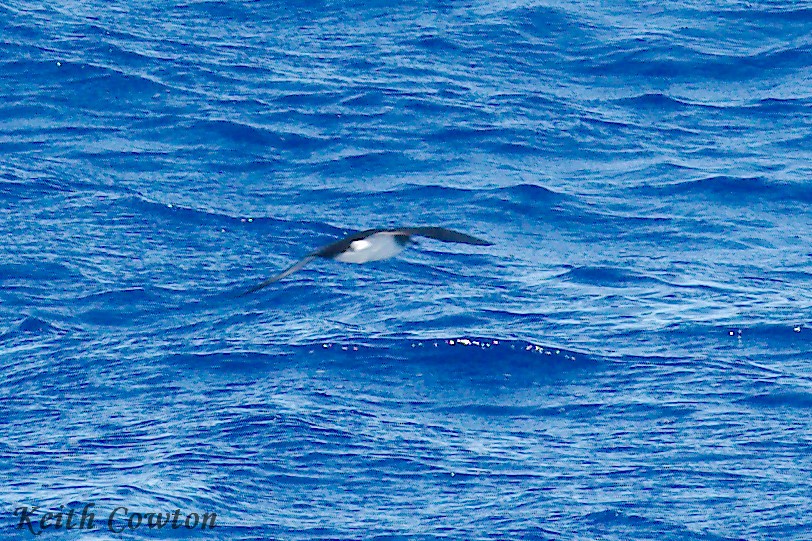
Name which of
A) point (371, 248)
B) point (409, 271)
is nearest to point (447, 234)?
point (371, 248)

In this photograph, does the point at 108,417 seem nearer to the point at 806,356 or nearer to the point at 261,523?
the point at 261,523

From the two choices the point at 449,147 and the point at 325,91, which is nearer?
the point at 449,147

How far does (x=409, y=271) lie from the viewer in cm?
2278

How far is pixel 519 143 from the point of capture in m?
25.7

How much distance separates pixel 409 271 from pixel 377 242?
5782mm

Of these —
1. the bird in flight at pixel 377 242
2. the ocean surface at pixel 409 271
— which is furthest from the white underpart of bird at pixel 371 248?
the ocean surface at pixel 409 271

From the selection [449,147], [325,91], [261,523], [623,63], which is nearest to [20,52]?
[325,91]

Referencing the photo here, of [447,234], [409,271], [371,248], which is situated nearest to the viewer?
[447,234]

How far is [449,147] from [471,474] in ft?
25.9

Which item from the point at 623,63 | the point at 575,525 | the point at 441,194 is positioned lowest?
the point at 575,525

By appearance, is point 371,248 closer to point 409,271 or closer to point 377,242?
point 377,242

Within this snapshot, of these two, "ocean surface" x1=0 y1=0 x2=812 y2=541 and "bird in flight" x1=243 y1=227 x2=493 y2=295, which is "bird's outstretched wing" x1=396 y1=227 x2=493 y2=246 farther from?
"ocean surface" x1=0 y1=0 x2=812 y2=541

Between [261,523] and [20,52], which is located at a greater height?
[20,52]

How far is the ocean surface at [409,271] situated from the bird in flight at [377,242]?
2.97m
